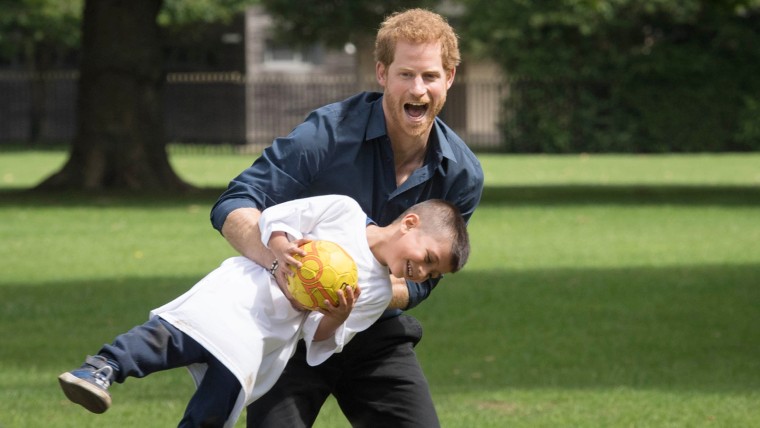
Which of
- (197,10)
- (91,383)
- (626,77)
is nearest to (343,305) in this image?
(91,383)

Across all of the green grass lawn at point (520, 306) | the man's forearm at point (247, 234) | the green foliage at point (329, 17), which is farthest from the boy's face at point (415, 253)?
the green foliage at point (329, 17)

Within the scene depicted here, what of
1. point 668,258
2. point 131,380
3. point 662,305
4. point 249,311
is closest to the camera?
point 249,311

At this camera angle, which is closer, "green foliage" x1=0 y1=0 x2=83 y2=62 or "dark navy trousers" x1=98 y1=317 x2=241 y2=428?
"dark navy trousers" x1=98 y1=317 x2=241 y2=428

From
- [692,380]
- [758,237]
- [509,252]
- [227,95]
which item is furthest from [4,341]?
[227,95]

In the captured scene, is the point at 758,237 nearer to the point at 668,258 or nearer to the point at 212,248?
the point at 668,258

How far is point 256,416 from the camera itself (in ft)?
15.6

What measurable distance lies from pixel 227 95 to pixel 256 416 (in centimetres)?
3869

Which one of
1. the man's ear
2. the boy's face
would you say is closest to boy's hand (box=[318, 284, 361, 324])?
the boy's face

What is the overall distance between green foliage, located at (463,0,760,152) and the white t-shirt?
32.9m

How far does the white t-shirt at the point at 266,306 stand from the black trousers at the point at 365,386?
257mm

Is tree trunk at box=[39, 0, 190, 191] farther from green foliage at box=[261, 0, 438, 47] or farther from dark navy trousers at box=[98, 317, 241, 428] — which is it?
dark navy trousers at box=[98, 317, 241, 428]

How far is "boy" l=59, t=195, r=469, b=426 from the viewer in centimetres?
436

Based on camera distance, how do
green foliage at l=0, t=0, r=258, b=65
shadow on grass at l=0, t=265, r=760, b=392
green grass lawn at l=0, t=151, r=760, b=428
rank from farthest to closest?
1. green foliage at l=0, t=0, r=258, b=65
2. shadow on grass at l=0, t=265, r=760, b=392
3. green grass lawn at l=0, t=151, r=760, b=428

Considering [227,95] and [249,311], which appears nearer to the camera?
[249,311]
